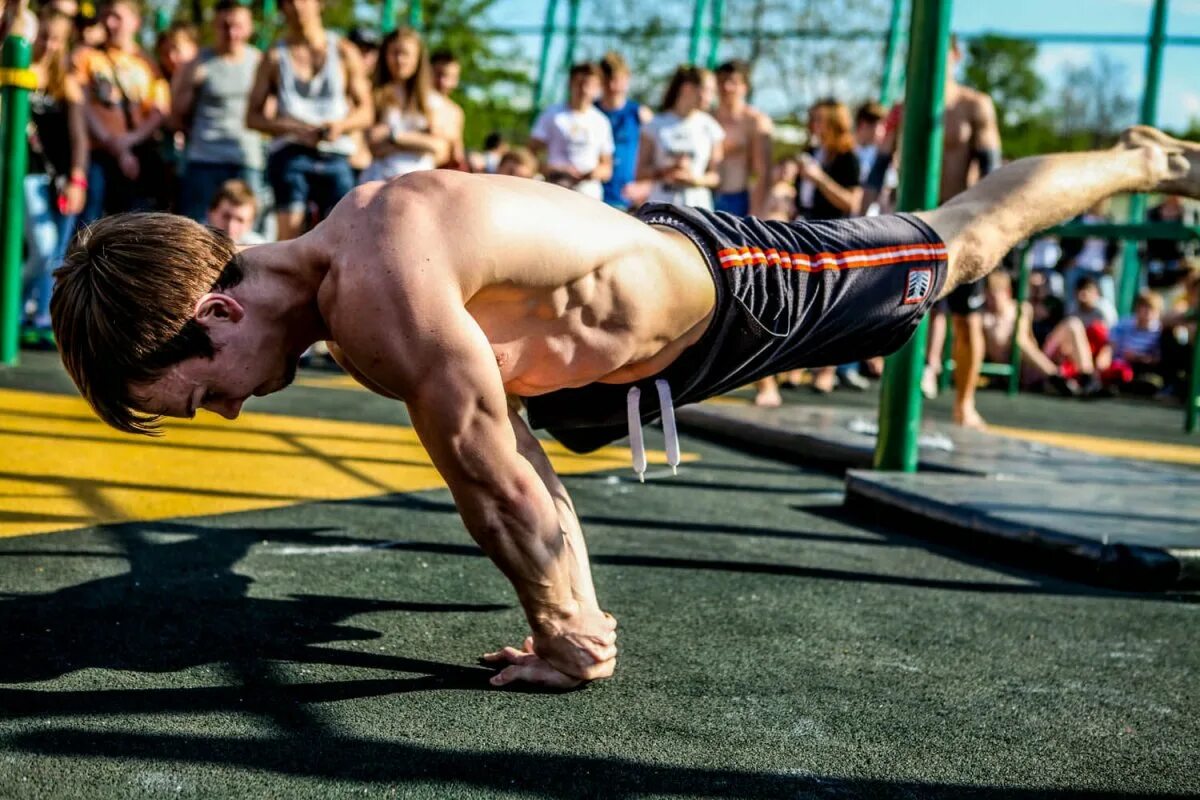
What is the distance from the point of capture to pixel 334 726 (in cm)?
210

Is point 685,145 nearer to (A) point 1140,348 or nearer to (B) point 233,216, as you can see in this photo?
(B) point 233,216

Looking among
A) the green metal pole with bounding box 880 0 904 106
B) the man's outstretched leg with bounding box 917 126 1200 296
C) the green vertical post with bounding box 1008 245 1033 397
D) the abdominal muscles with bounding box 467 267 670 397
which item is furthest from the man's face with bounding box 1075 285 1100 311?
the abdominal muscles with bounding box 467 267 670 397

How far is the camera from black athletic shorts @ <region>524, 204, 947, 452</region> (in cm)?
260

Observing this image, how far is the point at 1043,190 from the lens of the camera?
120 inches

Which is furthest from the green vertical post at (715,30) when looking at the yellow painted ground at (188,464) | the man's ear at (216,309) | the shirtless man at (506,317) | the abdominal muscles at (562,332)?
the man's ear at (216,309)

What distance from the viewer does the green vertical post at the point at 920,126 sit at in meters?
4.45

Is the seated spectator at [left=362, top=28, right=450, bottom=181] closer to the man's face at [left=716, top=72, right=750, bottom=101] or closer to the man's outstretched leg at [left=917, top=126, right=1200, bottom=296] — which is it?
the man's face at [left=716, top=72, right=750, bottom=101]

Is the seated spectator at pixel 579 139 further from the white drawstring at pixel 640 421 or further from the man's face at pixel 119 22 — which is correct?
the white drawstring at pixel 640 421

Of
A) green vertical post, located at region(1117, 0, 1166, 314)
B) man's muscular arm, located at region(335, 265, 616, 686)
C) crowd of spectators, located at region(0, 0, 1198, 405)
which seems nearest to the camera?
man's muscular arm, located at region(335, 265, 616, 686)

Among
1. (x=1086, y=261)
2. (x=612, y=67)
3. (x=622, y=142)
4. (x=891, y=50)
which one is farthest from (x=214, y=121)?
(x=1086, y=261)

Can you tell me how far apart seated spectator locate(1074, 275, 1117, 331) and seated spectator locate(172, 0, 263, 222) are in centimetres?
718

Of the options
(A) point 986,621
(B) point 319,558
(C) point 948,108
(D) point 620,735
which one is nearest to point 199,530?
(B) point 319,558

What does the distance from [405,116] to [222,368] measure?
5512 mm

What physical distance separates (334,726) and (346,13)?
22.8 m
